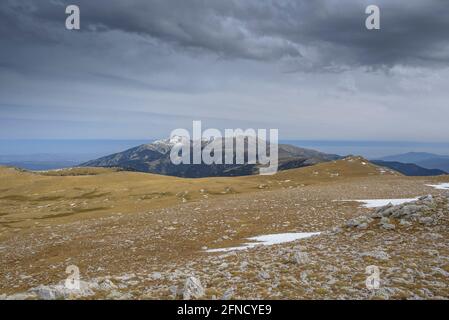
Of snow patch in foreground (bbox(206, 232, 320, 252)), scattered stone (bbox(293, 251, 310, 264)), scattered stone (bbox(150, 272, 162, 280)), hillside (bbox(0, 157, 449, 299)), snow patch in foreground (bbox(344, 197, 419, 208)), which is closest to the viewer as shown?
hillside (bbox(0, 157, 449, 299))

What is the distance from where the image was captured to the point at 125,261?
22.3 meters

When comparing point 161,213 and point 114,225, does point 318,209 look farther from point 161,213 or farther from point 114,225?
point 114,225

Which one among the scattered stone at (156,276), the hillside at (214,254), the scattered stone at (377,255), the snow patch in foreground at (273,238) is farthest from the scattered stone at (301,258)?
the scattered stone at (156,276)

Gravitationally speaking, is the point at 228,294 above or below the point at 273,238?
above

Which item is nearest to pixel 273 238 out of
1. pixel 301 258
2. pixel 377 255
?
pixel 301 258

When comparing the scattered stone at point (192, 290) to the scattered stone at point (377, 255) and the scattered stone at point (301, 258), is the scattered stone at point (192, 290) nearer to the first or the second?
the scattered stone at point (301, 258)

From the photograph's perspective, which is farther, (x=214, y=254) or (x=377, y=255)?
(x=214, y=254)

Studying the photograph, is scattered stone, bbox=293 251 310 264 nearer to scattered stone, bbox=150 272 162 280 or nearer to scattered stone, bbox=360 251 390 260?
scattered stone, bbox=360 251 390 260

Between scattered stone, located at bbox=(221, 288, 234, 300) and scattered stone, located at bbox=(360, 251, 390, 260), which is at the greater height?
scattered stone, located at bbox=(360, 251, 390, 260)

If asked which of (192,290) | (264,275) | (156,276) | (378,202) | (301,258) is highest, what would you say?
(192,290)

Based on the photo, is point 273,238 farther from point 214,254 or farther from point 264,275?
point 264,275

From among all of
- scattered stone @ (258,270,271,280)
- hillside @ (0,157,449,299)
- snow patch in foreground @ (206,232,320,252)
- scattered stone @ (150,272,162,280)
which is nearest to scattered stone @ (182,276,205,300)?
hillside @ (0,157,449,299)
